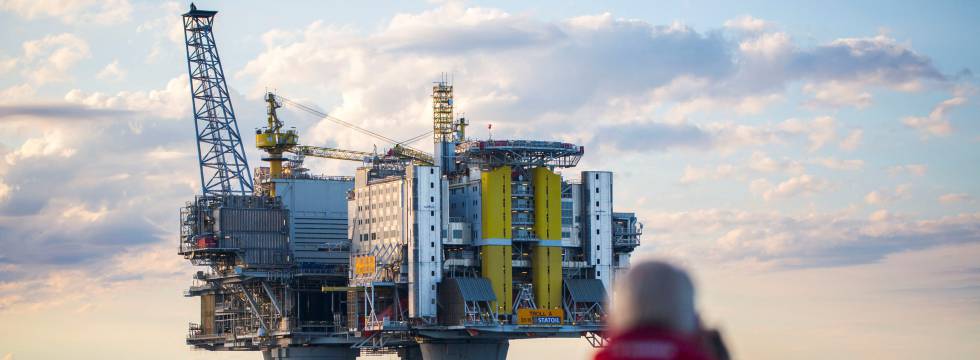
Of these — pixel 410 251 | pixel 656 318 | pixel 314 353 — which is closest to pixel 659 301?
pixel 656 318

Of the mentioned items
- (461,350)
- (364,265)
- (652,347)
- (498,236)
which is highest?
(498,236)

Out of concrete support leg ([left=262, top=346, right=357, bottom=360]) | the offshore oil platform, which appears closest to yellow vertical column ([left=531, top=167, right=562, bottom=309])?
the offshore oil platform

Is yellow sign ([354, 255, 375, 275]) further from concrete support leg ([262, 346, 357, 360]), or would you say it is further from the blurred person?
the blurred person

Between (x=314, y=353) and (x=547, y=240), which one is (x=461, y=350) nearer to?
(x=547, y=240)

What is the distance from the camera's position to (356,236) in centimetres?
14500

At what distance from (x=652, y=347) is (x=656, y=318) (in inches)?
7.1

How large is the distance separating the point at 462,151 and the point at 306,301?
85.2ft

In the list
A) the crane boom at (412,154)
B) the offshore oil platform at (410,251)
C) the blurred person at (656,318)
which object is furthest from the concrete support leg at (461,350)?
the blurred person at (656,318)

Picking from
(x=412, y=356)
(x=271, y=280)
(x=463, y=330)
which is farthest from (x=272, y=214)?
(x=463, y=330)

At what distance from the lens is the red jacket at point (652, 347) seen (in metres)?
8.45

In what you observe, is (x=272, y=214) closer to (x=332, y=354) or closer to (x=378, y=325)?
(x=332, y=354)

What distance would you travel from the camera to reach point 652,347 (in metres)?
8.48

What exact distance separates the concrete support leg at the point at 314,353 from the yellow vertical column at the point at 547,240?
89.1 ft

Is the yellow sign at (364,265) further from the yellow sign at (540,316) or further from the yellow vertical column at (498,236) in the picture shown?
the yellow sign at (540,316)
